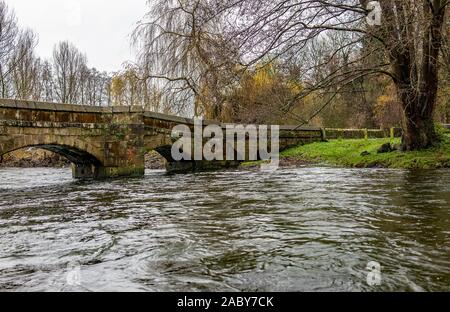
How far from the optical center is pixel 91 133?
10.8 m

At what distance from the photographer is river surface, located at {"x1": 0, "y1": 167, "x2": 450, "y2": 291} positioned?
6.91 ft

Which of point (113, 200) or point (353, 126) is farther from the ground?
point (353, 126)

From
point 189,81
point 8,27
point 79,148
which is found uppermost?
point 8,27

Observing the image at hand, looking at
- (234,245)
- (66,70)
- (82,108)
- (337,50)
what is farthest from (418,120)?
(66,70)

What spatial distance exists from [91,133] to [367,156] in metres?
7.87

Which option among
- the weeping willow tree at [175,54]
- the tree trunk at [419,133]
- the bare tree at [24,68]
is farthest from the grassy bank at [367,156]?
the bare tree at [24,68]

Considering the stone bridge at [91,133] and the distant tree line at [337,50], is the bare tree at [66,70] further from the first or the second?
the distant tree line at [337,50]

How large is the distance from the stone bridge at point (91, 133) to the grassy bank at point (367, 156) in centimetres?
483

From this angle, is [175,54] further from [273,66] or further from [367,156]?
[367,156]

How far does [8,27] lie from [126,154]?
579 inches

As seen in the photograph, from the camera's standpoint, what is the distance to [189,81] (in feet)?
57.2
